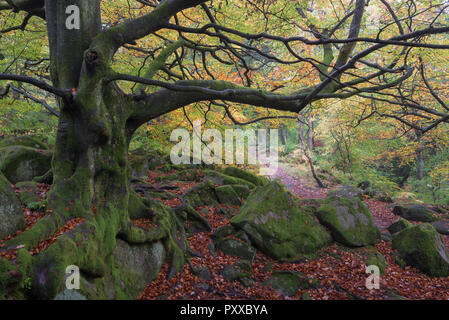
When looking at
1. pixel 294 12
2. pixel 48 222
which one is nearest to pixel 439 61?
pixel 294 12

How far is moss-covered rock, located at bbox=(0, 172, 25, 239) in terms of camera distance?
3.29 meters

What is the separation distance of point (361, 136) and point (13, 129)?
1962 cm

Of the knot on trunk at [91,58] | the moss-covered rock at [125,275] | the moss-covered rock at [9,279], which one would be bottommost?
the moss-covered rock at [125,275]

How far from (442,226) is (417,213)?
3.50 feet

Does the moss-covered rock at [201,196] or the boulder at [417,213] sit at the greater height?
the moss-covered rock at [201,196]

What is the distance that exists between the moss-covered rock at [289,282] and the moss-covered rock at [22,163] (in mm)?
6252

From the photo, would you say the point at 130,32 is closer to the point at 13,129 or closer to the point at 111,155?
the point at 111,155

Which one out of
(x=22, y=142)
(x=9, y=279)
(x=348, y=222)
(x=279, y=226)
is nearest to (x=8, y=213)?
(x=9, y=279)

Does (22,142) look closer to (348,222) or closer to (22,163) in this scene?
(22,163)

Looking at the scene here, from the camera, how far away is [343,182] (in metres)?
19.0

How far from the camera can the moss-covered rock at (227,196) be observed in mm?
8625

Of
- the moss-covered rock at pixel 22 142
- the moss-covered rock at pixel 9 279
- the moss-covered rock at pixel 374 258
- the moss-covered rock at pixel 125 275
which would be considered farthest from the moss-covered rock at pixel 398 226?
→ the moss-covered rock at pixel 22 142

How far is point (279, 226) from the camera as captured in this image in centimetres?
661

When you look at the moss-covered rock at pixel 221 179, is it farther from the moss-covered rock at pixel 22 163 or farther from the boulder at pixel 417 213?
the boulder at pixel 417 213
